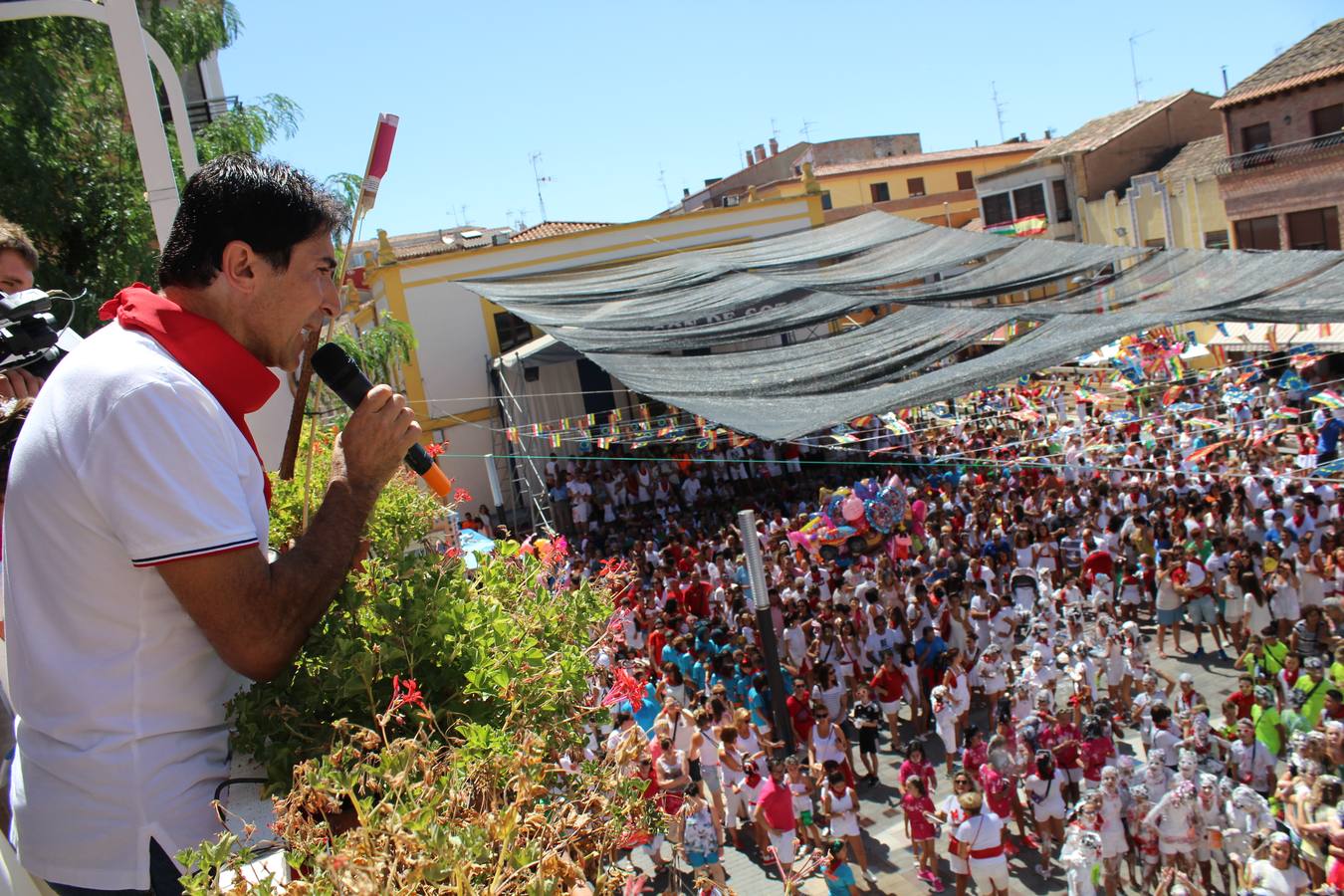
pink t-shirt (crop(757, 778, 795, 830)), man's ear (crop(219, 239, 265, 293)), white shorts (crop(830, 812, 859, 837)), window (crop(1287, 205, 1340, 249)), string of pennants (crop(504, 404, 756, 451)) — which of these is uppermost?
man's ear (crop(219, 239, 265, 293))

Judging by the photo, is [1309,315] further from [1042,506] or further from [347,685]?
[347,685]

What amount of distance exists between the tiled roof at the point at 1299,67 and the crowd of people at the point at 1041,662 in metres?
11.4

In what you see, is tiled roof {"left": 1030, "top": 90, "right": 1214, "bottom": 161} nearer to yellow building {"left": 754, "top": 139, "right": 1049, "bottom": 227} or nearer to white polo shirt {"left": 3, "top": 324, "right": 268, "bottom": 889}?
yellow building {"left": 754, "top": 139, "right": 1049, "bottom": 227}

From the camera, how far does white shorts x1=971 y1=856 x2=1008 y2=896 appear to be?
7.17 meters

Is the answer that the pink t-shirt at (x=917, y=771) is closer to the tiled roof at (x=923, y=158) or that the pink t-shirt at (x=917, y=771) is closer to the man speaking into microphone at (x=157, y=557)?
the man speaking into microphone at (x=157, y=557)

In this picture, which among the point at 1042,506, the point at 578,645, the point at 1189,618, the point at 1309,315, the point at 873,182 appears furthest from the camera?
the point at 873,182

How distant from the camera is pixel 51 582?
1234 mm

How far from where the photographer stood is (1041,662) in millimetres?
9242

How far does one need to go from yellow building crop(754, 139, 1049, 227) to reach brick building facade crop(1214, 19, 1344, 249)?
16391mm

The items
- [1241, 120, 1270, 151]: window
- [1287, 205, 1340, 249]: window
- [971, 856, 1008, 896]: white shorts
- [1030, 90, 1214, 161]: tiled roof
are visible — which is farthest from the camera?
[1030, 90, 1214, 161]: tiled roof

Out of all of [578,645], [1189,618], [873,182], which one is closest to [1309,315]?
→ [1189,618]

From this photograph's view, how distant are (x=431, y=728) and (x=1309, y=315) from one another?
9734mm

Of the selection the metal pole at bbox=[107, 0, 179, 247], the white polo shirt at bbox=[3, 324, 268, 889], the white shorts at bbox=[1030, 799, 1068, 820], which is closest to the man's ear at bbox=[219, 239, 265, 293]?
the white polo shirt at bbox=[3, 324, 268, 889]

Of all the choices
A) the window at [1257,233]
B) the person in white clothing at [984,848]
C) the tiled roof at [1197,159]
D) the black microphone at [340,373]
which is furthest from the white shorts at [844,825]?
the tiled roof at [1197,159]
